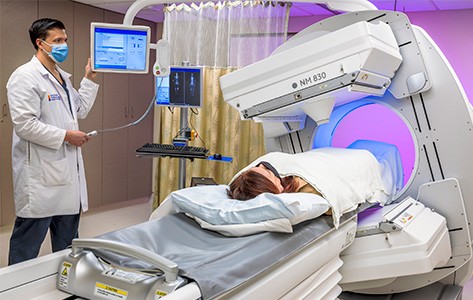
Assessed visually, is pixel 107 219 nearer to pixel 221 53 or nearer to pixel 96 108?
pixel 96 108

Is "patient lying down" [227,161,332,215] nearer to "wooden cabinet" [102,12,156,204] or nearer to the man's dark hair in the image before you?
the man's dark hair

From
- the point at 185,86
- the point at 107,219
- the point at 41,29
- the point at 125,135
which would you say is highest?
the point at 41,29

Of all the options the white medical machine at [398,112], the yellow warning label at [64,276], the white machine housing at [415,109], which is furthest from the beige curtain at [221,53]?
the yellow warning label at [64,276]

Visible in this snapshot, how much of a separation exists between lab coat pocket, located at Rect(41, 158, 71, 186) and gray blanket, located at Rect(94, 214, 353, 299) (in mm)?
1190

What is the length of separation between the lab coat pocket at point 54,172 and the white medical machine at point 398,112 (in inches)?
37.5

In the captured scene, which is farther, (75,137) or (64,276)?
(75,137)

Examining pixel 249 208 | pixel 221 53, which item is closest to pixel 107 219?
pixel 221 53

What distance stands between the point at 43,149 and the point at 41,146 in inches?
0.7

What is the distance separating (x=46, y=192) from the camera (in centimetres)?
251

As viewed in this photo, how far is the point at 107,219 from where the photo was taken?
454 cm

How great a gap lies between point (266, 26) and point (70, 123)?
1.99 meters

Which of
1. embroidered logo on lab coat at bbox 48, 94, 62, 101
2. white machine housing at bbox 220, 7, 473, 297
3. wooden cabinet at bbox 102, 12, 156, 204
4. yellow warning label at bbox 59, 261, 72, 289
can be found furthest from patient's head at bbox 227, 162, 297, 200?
wooden cabinet at bbox 102, 12, 156, 204

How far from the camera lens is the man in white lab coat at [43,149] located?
8.01 ft

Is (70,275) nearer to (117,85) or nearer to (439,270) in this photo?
(439,270)
